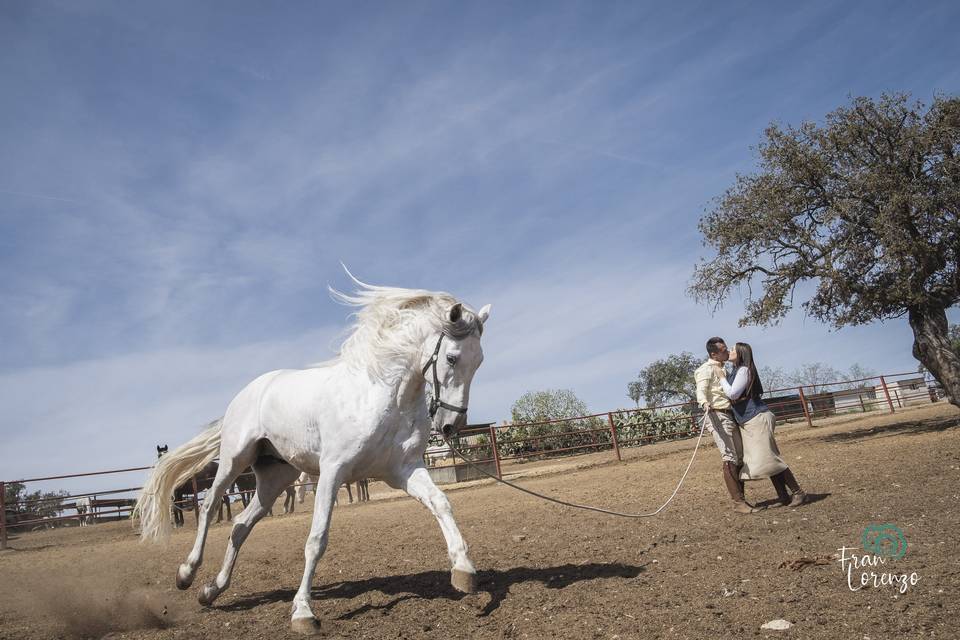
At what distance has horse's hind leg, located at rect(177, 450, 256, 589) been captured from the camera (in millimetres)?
5047

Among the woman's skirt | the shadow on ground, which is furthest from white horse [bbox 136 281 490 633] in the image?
the shadow on ground

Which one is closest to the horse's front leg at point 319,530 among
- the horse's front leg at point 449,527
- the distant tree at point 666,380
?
the horse's front leg at point 449,527

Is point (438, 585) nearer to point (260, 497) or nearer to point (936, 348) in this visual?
point (260, 497)

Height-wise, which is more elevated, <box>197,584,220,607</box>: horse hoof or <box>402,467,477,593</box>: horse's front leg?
<box>402,467,477,593</box>: horse's front leg

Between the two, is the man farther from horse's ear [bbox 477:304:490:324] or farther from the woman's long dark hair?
horse's ear [bbox 477:304:490:324]

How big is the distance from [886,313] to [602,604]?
1454 centimetres

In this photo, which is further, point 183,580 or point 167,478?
point 167,478

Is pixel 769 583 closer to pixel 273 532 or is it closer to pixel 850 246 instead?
pixel 273 532

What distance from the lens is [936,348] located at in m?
14.1

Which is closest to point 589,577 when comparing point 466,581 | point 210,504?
point 466,581

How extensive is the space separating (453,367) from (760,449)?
3763 mm

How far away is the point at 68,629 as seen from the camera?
168 inches

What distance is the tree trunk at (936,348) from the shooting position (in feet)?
45.9

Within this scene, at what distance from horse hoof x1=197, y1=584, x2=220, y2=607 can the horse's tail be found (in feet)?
3.50
